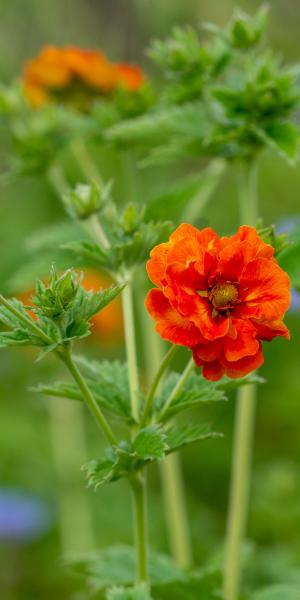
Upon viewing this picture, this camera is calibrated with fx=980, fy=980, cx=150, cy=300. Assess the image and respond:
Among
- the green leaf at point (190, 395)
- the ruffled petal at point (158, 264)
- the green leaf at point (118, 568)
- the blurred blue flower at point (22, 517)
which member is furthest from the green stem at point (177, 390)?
the blurred blue flower at point (22, 517)

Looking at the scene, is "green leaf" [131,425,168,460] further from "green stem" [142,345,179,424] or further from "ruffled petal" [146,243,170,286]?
"ruffled petal" [146,243,170,286]

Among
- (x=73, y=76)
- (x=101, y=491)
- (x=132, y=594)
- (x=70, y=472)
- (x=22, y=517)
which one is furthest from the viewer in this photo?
(x=101, y=491)

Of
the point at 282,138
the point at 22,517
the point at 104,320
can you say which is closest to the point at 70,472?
the point at 22,517

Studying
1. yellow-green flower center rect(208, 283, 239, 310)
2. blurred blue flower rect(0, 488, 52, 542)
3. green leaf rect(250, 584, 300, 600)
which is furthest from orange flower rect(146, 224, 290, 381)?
blurred blue flower rect(0, 488, 52, 542)

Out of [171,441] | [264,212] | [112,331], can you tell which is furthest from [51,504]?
[171,441]

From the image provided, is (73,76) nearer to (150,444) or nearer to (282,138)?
(282,138)

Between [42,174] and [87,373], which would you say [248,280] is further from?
[42,174]
